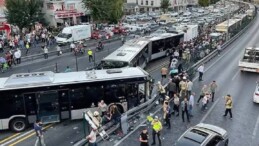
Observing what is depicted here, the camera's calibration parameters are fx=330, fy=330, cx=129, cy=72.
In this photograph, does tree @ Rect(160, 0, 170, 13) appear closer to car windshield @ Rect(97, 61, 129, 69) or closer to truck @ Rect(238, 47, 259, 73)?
truck @ Rect(238, 47, 259, 73)

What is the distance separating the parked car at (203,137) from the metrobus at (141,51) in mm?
13729

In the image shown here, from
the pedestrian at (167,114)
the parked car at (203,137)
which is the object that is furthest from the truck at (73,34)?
the parked car at (203,137)

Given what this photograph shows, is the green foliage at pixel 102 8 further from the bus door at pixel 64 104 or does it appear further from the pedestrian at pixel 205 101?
the bus door at pixel 64 104

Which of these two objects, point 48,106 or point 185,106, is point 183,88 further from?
point 48,106

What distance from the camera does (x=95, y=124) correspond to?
1709 cm

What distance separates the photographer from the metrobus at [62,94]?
62.4ft

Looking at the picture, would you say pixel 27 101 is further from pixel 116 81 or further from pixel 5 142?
pixel 116 81

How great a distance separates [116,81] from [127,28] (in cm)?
4134

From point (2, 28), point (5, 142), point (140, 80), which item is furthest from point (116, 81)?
point (2, 28)

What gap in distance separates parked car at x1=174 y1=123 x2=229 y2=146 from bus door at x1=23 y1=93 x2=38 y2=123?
8901 millimetres

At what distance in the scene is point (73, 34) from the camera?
48.7 m

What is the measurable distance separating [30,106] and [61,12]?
1943 inches

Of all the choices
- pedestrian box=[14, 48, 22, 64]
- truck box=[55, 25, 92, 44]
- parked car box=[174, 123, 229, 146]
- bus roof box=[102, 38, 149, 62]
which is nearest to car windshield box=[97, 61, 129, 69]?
bus roof box=[102, 38, 149, 62]

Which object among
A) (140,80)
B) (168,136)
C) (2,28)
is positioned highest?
(2,28)
